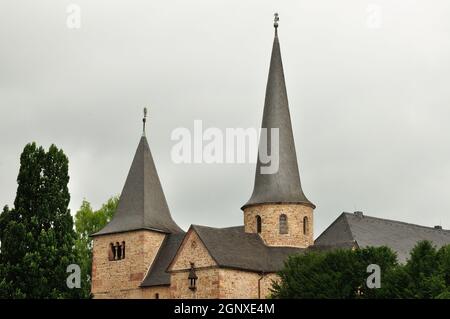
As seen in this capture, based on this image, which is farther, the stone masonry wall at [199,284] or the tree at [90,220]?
the tree at [90,220]

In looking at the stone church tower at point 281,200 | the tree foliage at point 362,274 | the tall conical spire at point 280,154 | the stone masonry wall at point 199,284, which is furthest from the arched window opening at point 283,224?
the stone masonry wall at point 199,284

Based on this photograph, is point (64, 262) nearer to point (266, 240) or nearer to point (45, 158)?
point (45, 158)

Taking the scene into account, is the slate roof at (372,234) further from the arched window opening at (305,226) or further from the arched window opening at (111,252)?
the arched window opening at (111,252)

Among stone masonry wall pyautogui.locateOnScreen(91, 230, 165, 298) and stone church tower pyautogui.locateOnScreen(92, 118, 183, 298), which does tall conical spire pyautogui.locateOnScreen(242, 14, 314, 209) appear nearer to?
stone church tower pyautogui.locateOnScreen(92, 118, 183, 298)

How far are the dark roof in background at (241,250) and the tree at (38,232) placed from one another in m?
9.16

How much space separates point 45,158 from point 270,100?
17.9 meters

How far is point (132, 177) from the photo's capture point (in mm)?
63781

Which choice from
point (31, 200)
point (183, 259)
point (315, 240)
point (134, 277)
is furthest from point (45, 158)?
point (315, 240)

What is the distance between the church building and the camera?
54312 mm

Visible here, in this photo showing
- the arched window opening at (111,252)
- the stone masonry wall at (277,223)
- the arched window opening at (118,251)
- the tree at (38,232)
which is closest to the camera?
the tree at (38,232)

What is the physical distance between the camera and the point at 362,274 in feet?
156

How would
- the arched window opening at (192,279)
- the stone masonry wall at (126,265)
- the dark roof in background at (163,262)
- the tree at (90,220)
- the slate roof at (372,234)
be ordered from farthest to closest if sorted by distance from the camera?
1. the tree at (90,220)
2. the slate roof at (372,234)
3. the stone masonry wall at (126,265)
4. the dark roof in background at (163,262)
5. the arched window opening at (192,279)

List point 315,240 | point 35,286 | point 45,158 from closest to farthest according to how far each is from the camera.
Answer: point 35,286, point 45,158, point 315,240

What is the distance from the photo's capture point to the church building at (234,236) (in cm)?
5431
